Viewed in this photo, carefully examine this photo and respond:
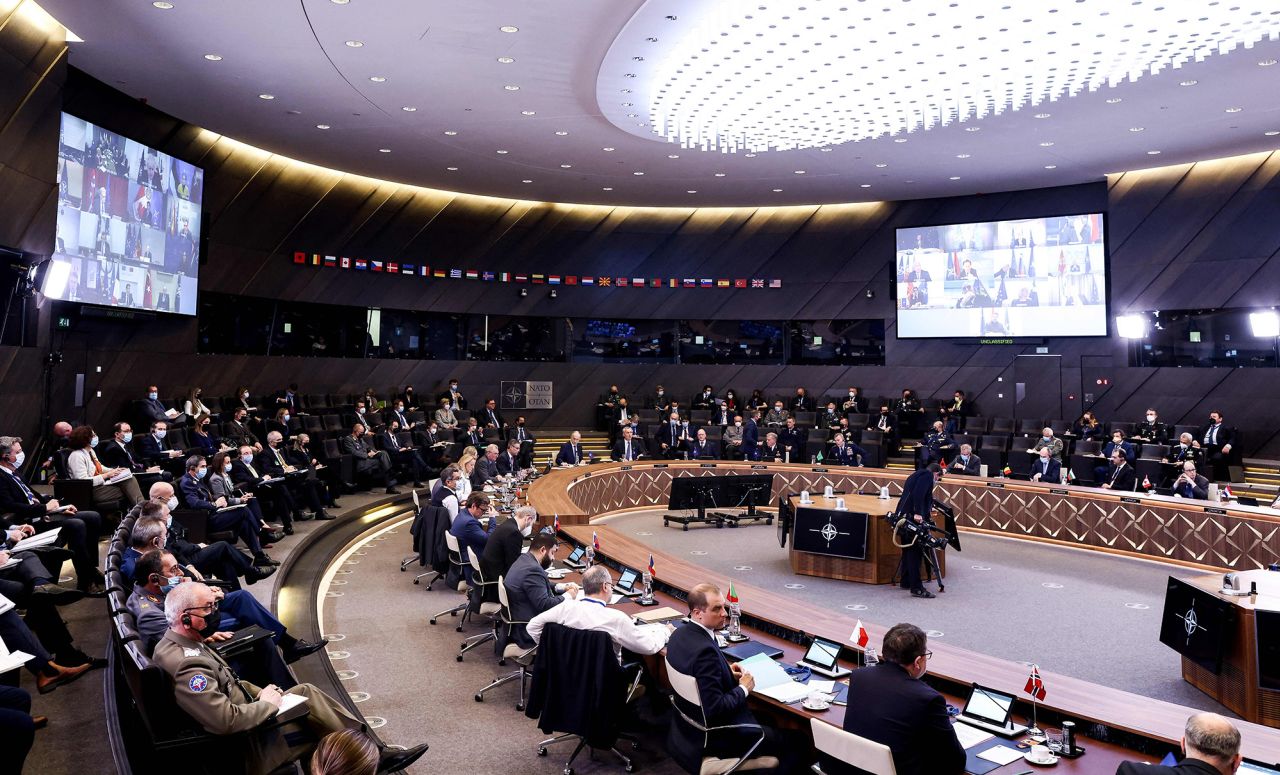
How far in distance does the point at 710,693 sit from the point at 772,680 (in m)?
0.51

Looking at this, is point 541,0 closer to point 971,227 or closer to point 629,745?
point 629,745

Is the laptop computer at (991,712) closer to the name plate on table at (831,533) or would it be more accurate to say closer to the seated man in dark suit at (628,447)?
the name plate on table at (831,533)

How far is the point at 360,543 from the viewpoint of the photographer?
34.0 feet

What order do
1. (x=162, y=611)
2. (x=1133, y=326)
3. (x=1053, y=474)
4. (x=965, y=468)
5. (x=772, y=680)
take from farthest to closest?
1. (x=1133, y=326)
2. (x=965, y=468)
3. (x=1053, y=474)
4. (x=162, y=611)
5. (x=772, y=680)

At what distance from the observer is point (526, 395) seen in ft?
63.7

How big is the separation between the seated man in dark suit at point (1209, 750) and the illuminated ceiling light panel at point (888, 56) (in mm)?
6805

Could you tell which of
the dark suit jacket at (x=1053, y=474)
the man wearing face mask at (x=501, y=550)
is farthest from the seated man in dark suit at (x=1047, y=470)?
the man wearing face mask at (x=501, y=550)

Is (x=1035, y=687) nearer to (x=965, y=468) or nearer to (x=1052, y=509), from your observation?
(x=1052, y=509)

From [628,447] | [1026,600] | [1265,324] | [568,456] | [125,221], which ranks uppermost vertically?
[125,221]

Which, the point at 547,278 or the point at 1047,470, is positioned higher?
the point at 547,278

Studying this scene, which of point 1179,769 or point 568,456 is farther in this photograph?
point 568,456

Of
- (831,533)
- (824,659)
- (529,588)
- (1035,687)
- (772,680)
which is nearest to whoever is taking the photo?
(1035,687)

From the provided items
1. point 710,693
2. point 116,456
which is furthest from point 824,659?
point 116,456

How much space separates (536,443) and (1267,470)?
43.1 ft
